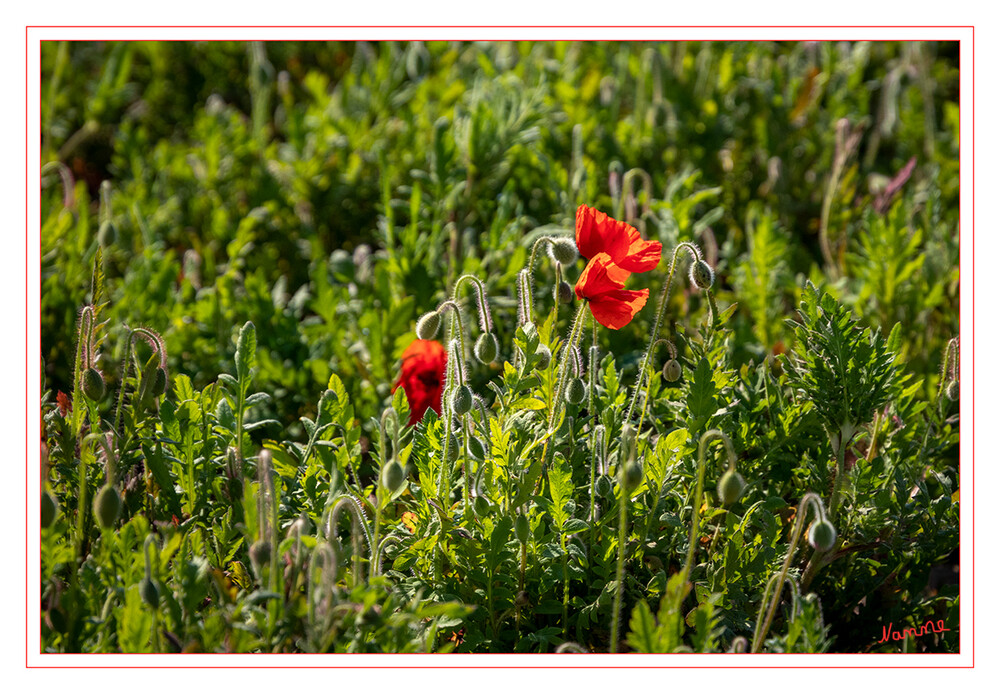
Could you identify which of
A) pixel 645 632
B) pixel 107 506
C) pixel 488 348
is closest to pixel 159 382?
pixel 107 506

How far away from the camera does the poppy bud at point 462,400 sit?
1.46m

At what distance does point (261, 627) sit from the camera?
131 centimetres

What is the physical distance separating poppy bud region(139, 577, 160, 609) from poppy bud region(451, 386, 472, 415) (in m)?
0.48

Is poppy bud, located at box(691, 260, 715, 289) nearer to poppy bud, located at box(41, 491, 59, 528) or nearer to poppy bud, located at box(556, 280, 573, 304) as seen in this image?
poppy bud, located at box(556, 280, 573, 304)

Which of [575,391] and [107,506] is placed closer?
[107,506]

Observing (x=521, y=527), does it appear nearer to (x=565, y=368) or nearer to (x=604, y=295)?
(x=565, y=368)

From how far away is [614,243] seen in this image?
1572 millimetres

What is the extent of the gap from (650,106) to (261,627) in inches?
85.6

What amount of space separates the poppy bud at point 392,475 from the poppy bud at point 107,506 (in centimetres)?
37

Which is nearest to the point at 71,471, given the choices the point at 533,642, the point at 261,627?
the point at 261,627

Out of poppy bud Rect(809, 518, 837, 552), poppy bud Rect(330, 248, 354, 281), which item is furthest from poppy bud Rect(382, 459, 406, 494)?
poppy bud Rect(330, 248, 354, 281)

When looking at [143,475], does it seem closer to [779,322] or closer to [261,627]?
[261,627]
